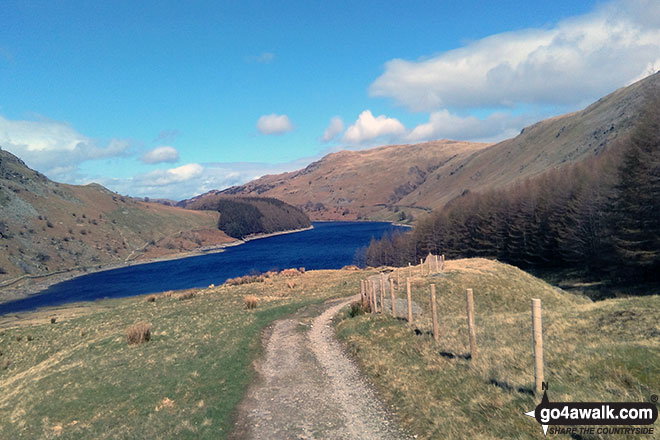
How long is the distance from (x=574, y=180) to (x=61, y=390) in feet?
257

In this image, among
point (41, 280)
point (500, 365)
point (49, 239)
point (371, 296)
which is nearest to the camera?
point (500, 365)

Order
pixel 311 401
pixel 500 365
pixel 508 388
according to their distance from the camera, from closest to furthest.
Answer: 1. pixel 508 388
2. pixel 500 365
3. pixel 311 401

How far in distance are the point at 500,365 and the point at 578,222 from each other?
57600 mm

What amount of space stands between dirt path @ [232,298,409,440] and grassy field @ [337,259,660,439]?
2.21 ft

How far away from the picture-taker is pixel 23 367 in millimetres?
28188

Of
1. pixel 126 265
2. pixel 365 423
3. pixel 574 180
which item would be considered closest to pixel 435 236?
pixel 574 180

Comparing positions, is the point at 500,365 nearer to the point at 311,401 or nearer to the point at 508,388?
the point at 508,388

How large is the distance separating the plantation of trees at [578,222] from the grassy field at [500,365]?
27010 millimetres

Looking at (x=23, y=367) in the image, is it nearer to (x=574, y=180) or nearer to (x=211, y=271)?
(x=574, y=180)

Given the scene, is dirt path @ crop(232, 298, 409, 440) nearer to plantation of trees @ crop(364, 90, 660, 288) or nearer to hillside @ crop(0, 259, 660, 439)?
hillside @ crop(0, 259, 660, 439)

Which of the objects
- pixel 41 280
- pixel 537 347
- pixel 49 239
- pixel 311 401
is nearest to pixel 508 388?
pixel 537 347

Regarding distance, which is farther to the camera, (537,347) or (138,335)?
(138,335)

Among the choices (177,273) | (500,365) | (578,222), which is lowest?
(177,273)

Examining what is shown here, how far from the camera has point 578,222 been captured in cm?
5912
